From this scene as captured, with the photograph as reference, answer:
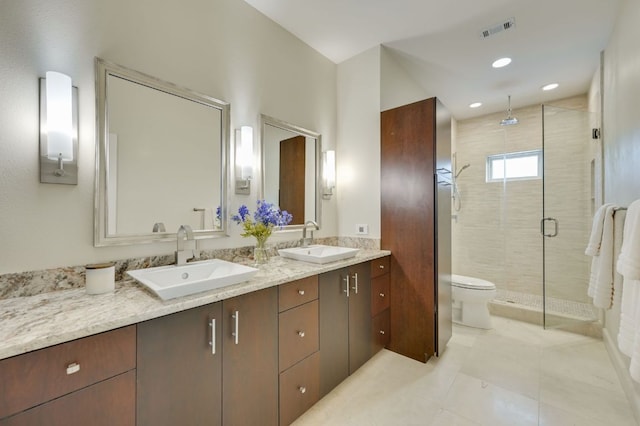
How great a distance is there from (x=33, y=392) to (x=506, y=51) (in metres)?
3.81

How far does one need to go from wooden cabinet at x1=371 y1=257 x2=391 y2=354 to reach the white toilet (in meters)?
1.12

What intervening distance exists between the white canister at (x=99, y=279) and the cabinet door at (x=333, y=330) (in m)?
1.09

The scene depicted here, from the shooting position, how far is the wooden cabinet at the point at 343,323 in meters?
1.73

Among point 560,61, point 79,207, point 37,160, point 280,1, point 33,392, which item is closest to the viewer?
point 33,392

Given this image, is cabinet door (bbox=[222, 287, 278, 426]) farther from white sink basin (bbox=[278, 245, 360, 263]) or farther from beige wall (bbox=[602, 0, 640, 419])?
beige wall (bbox=[602, 0, 640, 419])

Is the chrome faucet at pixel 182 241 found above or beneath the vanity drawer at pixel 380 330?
above

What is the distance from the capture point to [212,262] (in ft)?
5.26

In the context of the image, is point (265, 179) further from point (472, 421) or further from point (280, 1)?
point (472, 421)

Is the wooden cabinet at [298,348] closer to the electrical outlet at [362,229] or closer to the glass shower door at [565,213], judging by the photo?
the electrical outlet at [362,229]

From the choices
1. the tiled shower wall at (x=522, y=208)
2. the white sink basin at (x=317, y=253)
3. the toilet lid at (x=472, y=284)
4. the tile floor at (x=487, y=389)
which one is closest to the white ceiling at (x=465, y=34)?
the tiled shower wall at (x=522, y=208)

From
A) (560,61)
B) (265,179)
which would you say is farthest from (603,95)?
(265,179)

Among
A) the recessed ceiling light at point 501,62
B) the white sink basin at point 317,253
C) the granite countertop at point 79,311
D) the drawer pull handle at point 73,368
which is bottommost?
the drawer pull handle at point 73,368

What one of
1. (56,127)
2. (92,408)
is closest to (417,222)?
(92,408)

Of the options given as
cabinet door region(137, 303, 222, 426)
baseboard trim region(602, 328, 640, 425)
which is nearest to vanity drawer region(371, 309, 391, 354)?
cabinet door region(137, 303, 222, 426)
